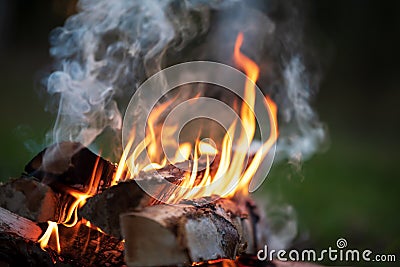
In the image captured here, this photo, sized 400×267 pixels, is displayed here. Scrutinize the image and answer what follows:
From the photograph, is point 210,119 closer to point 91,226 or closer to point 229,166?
point 229,166

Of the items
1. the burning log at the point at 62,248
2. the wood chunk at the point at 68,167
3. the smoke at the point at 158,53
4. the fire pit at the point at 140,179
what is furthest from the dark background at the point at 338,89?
the burning log at the point at 62,248

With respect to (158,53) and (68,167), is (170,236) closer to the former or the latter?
(68,167)

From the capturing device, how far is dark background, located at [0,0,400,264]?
239cm

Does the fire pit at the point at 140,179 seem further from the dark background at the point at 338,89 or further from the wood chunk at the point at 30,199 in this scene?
the dark background at the point at 338,89

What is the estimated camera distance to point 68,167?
1.29 metres

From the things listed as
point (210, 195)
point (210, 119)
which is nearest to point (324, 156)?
point (210, 119)

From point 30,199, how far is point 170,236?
1.59 ft

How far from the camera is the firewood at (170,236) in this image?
979 mm

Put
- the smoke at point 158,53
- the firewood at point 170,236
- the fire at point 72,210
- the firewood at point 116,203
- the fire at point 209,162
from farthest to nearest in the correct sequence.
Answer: the smoke at point 158,53 → the fire at point 209,162 → the fire at point 72,210 → the firewood at point 116,203 → the firewood at point 170,236

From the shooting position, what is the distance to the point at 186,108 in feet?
6.82

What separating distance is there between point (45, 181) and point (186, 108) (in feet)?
2.92

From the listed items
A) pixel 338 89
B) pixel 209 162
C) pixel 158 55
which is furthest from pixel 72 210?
pixel 338 89

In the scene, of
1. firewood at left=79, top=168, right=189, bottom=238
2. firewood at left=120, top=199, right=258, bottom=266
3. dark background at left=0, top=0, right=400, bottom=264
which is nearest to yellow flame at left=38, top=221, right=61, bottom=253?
firewood at left=79, top=168, right=189, bottom=238

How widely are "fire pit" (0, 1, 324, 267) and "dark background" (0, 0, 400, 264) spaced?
491mm
